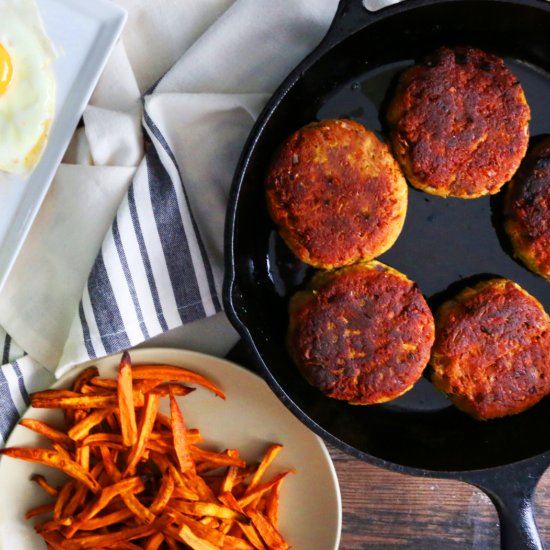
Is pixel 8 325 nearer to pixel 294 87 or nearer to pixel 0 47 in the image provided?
pixel 0 47

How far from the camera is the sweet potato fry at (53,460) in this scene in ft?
7.77

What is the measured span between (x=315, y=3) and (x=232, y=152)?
1.78 feet

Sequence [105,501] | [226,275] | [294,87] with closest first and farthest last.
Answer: [226,275] → [294,87] → [105,501]

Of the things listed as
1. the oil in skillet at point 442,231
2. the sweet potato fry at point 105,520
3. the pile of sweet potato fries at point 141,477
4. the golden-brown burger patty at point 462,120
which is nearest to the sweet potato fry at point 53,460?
the pile of sweet potato fries at point 141,477

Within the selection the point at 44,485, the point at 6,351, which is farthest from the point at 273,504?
the point at 6,351

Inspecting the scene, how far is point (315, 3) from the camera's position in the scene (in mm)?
2314

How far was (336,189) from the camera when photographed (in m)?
2.18

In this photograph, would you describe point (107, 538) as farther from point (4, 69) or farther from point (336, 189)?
point (4, 69)

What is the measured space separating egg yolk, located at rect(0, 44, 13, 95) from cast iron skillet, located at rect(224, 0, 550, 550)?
868 millimetres

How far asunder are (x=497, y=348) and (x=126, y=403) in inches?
46.8

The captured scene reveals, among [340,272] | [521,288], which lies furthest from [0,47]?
[521,288]

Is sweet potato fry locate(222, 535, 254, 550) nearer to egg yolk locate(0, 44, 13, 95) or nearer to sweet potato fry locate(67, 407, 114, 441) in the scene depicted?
sweet potato fry locate(67, 407, 114, 441)

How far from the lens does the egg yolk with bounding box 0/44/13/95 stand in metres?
2.34

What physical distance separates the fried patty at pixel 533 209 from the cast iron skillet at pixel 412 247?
0.26 ft
